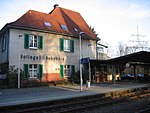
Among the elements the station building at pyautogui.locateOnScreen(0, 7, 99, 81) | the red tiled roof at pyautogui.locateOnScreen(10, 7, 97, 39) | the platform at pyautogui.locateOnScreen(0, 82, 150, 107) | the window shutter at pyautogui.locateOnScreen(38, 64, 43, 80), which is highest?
the red tiled roof at pyautogui.locateOnScreen(10, 7, 97, 39)

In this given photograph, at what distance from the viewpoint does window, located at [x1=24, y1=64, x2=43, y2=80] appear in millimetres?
24312

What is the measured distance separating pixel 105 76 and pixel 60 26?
10.9 m

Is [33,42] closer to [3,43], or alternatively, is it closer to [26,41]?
[26,41]

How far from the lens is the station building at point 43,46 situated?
24.3 metres

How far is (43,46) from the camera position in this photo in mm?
26484

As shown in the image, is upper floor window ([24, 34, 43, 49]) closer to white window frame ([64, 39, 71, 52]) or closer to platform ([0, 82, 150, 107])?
white window frame ([64, 39, 71, 52])

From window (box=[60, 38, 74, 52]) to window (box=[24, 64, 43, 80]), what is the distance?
14.6ft

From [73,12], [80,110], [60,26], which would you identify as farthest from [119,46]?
[80,110]

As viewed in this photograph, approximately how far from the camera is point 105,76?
1323 inches

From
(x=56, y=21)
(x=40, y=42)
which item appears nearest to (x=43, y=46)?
(x=40, y=42)

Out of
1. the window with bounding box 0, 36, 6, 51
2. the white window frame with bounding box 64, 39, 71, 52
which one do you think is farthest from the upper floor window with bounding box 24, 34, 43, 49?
the white window frame with bounding box 64, 39, 71, 52

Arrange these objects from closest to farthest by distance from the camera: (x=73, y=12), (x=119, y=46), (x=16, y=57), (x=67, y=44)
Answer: (x=16, y=57) < (x=67, y=44) < (x=73, y=12) < (x=119, y=46)

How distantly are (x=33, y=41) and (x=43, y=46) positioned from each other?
4.83ft

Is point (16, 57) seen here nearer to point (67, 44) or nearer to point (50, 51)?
point (50, 51)
